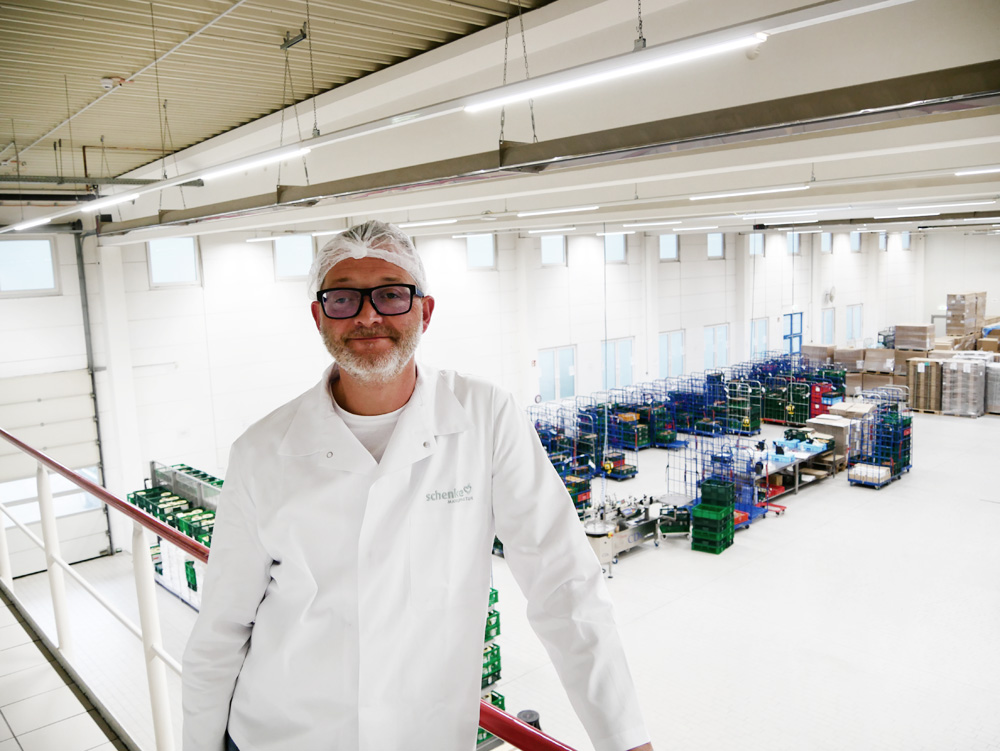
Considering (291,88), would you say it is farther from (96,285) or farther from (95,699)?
(96,285)

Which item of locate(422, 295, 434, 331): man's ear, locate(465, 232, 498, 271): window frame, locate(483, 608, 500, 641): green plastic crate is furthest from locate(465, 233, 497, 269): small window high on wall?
locate(422, 295, 434, 331): man's ear

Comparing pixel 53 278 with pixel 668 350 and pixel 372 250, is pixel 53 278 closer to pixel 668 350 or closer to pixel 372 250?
pixel 372 250

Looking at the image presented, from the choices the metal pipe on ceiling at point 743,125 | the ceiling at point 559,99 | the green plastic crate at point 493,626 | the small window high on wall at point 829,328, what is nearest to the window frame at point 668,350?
the small window high on wall at point 829,328

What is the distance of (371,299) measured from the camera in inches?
65.1

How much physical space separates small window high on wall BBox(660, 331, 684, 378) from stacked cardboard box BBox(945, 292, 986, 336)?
34.1ft

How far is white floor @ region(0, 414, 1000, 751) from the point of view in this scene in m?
7.32

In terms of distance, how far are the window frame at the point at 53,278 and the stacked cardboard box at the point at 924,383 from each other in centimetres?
2227

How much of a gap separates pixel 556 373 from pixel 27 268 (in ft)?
42.6

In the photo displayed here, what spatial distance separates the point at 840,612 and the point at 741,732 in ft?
10.5

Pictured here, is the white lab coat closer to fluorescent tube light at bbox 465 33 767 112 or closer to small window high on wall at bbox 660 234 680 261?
fluorescent tube light at bbox 465 33 767 112

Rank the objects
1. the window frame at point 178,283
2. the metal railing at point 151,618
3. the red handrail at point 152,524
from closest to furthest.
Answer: the metal railing at point 151,618 → the red handrail at point 152,524 → the window frame at point 178,283

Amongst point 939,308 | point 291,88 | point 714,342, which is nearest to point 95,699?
point 291,88

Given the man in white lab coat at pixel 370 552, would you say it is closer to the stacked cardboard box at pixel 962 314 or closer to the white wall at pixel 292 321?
the white wall at pixel 292 321

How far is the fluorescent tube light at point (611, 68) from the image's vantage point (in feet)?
10.1
